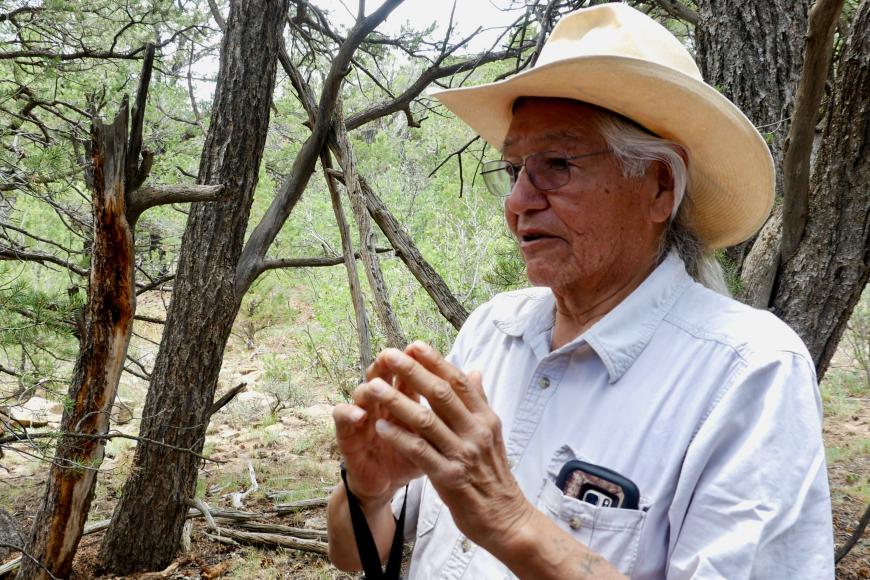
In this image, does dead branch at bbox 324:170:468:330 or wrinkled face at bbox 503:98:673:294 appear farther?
dead branch at bbox 324:170:468:330

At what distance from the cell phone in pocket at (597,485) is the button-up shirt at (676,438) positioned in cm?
1

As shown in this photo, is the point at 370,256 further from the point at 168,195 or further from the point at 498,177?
the point at 498,177

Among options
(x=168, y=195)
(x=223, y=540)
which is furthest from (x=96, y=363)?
(x=223, y=540)

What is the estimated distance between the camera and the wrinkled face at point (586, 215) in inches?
54.9

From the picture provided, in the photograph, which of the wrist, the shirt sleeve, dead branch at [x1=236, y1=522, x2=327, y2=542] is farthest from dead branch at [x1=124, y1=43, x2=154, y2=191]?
dead branch at [x1=236, y1=522, x2=327, y2=542]

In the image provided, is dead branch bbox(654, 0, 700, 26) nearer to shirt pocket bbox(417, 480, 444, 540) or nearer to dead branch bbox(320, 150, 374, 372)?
dead branch bbox(320, 150, 374, 372)

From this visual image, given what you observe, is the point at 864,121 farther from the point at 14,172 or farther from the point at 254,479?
the point at 254,479

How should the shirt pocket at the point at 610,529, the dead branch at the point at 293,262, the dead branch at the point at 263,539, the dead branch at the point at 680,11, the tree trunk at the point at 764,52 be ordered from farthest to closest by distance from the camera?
the dead branch at the point at 263,539 → the dead branch at the point at 293,262 → the dead branch at the point at 680,11 → the tree trunk at the point at 764,52 → the shirt pocket at the point at 610,529

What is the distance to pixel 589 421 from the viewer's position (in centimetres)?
121

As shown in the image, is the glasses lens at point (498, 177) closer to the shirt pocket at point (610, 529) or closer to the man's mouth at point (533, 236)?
the man's mouth at point (533, 236)

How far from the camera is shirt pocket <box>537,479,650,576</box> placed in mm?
1097

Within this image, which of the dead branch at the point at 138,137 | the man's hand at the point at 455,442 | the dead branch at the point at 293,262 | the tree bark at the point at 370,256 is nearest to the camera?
the man's hand at the point at 455,442

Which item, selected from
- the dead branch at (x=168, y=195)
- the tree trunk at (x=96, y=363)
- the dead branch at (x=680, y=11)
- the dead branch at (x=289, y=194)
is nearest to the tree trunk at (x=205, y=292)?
the dead branch at (x=289, y=194)

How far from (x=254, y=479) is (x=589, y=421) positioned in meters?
5.01
